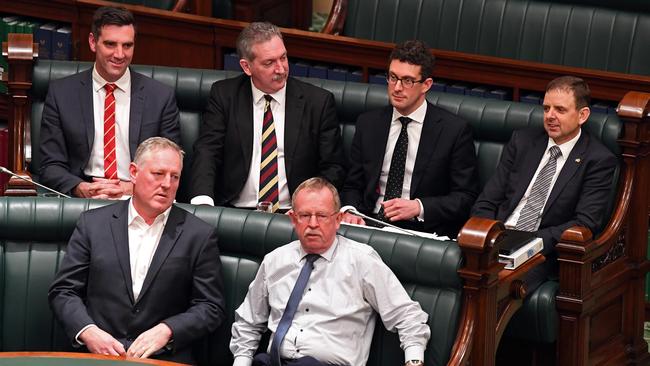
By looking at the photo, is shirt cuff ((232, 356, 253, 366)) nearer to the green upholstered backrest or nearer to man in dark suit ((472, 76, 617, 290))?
man in dark suit ((472, 76, 617, 290))

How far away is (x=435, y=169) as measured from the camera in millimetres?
5184

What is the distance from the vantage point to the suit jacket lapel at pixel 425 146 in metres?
5.18

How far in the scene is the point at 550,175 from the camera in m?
5.02

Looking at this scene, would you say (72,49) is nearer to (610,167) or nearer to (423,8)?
(423,8)

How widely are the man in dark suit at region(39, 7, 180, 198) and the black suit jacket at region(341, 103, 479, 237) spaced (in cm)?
74

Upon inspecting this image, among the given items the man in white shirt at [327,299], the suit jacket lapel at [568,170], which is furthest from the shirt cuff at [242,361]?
the suit jacket lapel at [568,170]

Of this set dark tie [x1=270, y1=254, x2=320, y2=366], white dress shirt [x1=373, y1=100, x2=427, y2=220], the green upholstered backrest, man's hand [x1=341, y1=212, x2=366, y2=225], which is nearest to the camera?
dark tie [x1=270, y1=254, x2=320, y2=366]

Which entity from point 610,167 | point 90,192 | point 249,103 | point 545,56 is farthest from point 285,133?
point 545,56

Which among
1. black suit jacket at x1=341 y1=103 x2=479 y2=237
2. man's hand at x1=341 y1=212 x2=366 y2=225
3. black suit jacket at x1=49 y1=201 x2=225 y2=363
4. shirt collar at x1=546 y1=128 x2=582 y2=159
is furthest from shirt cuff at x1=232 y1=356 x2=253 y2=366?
shirt collar at x1=546 y1=128 x2=582 y2=159

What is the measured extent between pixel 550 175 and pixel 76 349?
1804mm

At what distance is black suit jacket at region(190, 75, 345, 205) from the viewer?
5.32m

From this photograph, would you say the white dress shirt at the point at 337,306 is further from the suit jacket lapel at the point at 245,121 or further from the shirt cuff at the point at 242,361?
the suit jacket lapel at the point at 245,121

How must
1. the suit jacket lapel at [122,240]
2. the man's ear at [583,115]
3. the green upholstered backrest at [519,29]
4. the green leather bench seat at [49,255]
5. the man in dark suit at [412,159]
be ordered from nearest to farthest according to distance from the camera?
the suit jacket lapel at [122,240] → the green leather bench seat at [49,255] → the man's ear at [583,115] → the man in dark suit at [412,159] → the green upholstered backrest at [519,29]

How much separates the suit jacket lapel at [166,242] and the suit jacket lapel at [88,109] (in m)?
1.00
